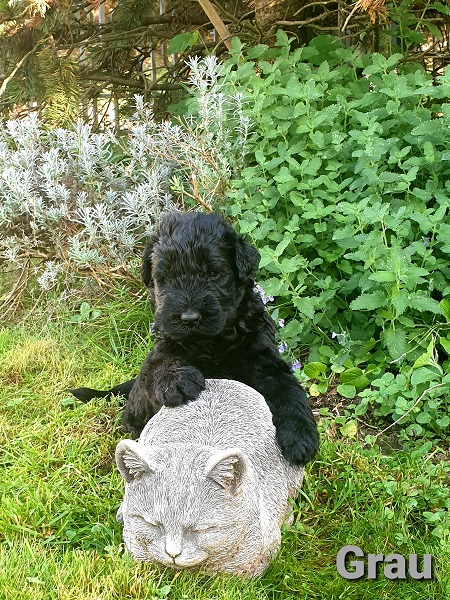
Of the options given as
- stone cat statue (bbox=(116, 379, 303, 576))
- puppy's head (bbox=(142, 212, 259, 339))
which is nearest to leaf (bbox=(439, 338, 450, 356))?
puppy's head (bbox=(142, 212, 259, 339))

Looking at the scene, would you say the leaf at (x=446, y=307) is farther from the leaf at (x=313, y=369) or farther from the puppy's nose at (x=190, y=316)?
the puppy's nose at (x=190, y=316)

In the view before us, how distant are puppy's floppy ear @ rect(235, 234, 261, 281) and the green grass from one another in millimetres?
930

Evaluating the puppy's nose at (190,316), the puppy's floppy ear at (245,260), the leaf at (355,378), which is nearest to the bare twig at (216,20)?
the puppy's floppy ear at (245,260)

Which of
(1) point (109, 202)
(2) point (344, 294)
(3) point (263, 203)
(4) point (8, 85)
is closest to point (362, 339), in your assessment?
(2) point (344, 294)

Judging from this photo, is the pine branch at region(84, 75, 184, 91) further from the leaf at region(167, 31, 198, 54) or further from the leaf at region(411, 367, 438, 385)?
the leaf at region(411, 367, 438, 385)

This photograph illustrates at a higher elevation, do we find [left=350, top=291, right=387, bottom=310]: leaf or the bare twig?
the bare twig

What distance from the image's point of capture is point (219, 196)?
4.65 meters

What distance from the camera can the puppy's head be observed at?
291 cm

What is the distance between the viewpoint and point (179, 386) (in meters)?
2.92

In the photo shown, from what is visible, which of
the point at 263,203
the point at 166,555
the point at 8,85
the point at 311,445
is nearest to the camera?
the point at 166,555

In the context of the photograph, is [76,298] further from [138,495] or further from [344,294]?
[138,495]

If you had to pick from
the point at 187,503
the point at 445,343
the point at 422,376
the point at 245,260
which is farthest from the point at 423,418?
the point at 187,503

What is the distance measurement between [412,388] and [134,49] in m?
4.63

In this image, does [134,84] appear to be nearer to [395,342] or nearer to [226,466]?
[395,342]
